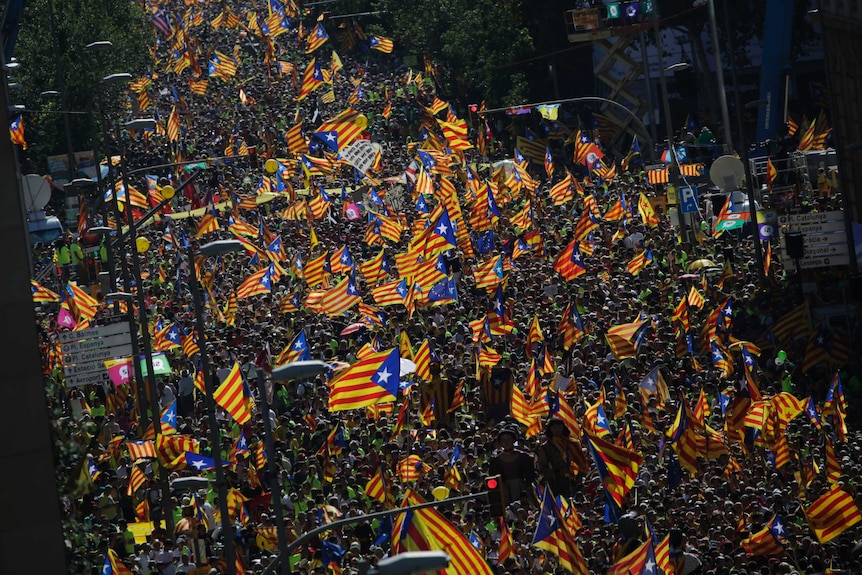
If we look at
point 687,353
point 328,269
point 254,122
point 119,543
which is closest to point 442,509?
point 119,543

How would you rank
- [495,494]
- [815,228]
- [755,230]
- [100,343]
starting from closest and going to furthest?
[495,494], [100,343], [815,228], [755,230]

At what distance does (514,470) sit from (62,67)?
154ft

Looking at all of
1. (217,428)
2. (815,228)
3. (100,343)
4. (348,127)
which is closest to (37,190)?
(100,343)

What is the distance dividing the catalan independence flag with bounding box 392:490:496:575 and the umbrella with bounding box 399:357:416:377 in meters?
9.18

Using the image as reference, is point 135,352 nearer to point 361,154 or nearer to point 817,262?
point 817,262

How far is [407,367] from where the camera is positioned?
34.1 meters

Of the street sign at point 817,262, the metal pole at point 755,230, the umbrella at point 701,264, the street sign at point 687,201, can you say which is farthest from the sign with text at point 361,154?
the street sign at point 817,262

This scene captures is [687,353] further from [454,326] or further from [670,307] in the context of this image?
[454,326]

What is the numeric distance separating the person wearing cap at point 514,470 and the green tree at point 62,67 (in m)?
43.5

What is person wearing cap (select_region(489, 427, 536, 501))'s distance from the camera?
89.7 feet

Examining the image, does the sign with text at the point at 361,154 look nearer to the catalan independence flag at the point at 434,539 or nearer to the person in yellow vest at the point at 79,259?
the person in yellow vest at the point at 79,259

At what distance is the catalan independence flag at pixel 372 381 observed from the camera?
28625 mm

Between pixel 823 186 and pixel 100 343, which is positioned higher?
pixel 100 343

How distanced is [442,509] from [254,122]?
43.9 meters
